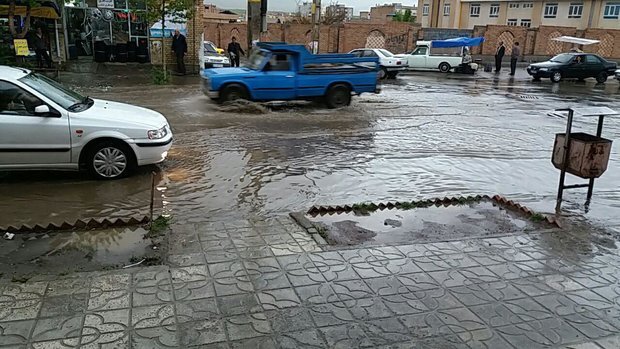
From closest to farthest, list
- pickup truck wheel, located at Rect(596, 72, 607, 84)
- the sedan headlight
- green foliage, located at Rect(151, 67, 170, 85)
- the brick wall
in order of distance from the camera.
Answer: the sedan headlight, green foliage, located at Rect(151, 67, 170, 85), pickup truck wheel, located at Rect(596, 72, 607, 84), the brick wall

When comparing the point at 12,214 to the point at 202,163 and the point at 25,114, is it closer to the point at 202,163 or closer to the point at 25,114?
the point at 25,114

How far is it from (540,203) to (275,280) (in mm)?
4471

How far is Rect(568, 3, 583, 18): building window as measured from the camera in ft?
177

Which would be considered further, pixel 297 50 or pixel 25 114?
pixel 297 50

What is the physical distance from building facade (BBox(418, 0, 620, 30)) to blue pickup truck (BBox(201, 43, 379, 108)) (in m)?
48.5

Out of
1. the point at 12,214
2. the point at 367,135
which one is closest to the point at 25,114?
the point at 12,214

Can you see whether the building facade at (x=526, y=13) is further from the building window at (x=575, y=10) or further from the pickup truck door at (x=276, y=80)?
the pickup truck door at (x=276, y=80)

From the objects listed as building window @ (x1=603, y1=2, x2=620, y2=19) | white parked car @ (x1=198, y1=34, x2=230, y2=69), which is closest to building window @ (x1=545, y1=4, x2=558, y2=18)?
building window @ (x1=603, y1=2, x2=620, y2=19)

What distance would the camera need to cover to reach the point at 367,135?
456 inches

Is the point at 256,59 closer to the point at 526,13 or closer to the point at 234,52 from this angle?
the point at 234,52

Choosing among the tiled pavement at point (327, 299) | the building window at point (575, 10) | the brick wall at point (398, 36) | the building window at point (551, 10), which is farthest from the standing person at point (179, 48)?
the building window at point (551, 10)

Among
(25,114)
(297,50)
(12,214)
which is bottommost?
(12,214)

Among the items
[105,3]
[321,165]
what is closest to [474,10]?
[105,3]

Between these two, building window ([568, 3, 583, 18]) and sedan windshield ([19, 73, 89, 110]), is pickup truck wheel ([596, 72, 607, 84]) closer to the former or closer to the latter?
sedan windshield ([19, 73, 89, 110])
